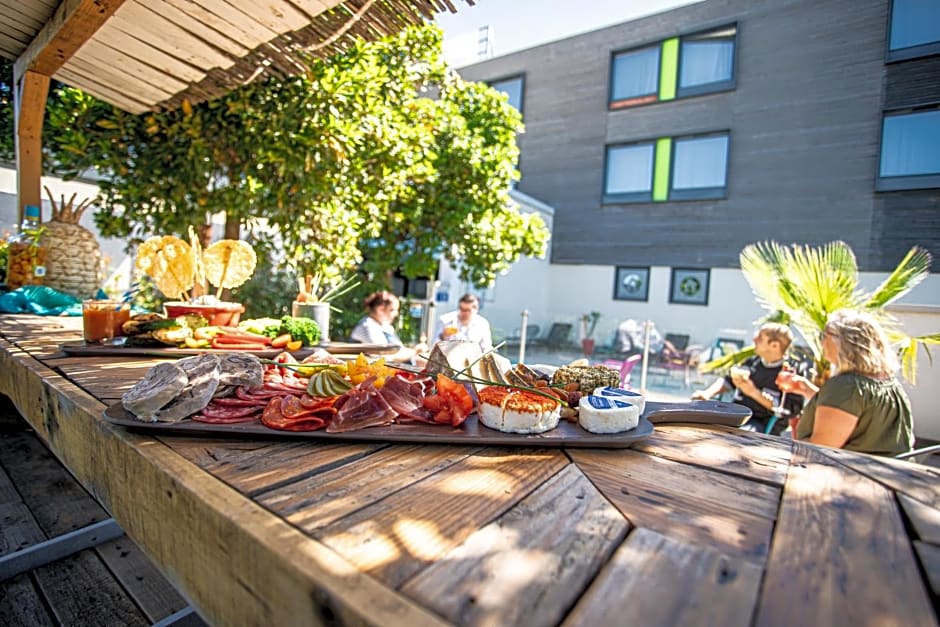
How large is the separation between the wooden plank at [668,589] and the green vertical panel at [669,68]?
1500cm

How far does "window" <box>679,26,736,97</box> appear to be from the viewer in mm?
13125

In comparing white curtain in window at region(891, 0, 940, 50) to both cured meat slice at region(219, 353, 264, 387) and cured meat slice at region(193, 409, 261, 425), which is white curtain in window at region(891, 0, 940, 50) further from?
cured meat slice at region(193, 409, 261, 425)

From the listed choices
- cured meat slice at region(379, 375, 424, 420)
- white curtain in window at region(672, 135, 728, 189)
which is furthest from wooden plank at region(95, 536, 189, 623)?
white curtain in window at region(672, 135, 728, 189)

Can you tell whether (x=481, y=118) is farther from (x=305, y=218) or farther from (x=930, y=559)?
(x=930, y=559)

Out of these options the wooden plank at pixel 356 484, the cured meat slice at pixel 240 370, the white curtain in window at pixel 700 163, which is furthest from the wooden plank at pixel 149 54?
the white curtain in window at pixel 700 163

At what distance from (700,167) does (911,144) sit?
4.21m

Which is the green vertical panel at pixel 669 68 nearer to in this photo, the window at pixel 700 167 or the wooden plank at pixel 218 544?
the window at pixel 700 167

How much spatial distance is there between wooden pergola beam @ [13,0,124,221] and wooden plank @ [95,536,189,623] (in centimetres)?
271

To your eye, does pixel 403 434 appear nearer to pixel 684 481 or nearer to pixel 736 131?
pixel 684 481

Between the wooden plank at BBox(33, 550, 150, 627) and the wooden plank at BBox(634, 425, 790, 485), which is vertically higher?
the wooden plank at BBox(634, 425, 790, 485)

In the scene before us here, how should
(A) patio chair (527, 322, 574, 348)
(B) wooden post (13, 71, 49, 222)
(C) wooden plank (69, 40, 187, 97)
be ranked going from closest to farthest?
(C) wooden plank (69, 40, 187, 97)
(B) wooden post (13, 71, 49, 222)
(A) patio chair (527, 322, 574, 348)

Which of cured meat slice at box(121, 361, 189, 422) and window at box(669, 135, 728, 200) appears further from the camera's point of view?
window at box(669, 135, 728, 200)

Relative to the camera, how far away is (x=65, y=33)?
118 inches

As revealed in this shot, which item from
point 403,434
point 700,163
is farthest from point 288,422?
point 700,163
